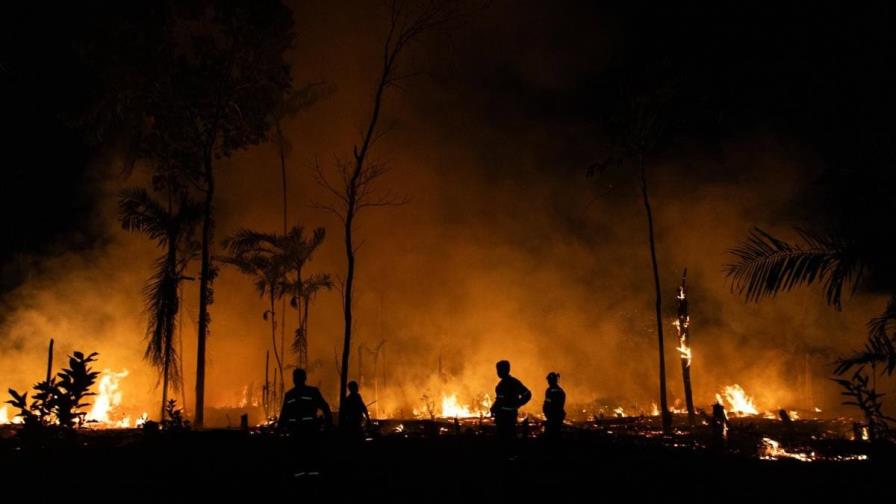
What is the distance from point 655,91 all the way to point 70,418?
66.1 ft

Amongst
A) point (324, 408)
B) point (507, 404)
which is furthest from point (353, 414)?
point (507, 404)

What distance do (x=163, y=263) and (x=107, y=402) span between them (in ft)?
36.9

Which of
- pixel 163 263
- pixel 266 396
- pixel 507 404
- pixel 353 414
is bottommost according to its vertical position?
pixel 266 396

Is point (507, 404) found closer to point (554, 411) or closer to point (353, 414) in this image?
point (554, 411)

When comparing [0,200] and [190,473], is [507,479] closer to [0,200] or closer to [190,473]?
[190,473]

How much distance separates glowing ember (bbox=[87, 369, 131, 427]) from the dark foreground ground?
15356 mm

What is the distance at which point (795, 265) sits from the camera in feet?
23.4

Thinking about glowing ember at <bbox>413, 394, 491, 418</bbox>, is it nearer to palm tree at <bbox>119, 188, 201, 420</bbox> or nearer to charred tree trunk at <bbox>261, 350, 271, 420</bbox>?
charred tree trunk at <bbox>261, 350, 271, 420</bbox>

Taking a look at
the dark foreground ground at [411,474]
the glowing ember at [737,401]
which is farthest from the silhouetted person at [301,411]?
the glowing ember at [737,401]

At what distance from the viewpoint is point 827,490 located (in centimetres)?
762

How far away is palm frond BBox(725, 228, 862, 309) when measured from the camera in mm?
6953

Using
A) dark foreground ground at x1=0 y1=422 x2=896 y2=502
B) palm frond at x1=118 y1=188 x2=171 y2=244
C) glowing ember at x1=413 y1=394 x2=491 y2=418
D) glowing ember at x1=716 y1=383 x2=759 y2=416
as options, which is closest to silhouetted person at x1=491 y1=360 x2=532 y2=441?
dark foreground ground at x1=0 y1=422 x2=896 y2=502

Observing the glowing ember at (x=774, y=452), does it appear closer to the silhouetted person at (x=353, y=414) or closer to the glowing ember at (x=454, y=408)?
the silhouetted person at (x=353, y=414)

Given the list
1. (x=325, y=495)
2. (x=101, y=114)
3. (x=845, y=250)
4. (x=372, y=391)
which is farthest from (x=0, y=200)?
(x=372, y=391)
